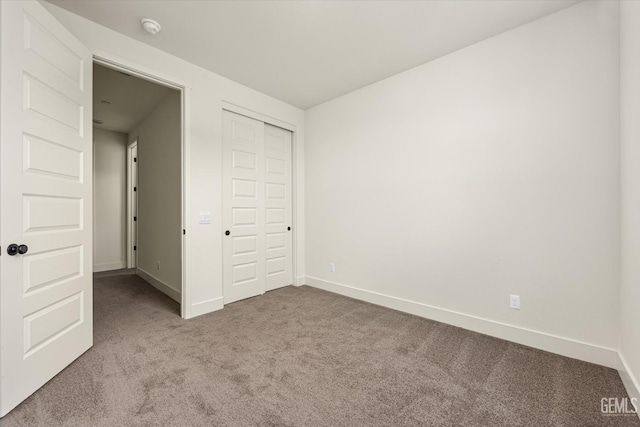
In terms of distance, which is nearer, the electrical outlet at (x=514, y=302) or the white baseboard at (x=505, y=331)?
the white baseboard at (x=505, y=331)

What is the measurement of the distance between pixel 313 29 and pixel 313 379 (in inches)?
112

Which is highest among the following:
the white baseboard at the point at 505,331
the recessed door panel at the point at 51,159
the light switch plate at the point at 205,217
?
the recessed door panel at the point at 51,159

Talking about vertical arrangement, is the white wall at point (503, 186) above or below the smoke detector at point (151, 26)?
below

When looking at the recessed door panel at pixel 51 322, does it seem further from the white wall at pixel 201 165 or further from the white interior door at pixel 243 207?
the white interior door at pixel 243 207

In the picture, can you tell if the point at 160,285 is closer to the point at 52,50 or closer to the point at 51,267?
the point at 51,267

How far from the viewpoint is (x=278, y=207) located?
161 inches

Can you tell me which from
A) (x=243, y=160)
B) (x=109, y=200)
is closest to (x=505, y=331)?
(x=243, y=160)

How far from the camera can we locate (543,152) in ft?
7.34

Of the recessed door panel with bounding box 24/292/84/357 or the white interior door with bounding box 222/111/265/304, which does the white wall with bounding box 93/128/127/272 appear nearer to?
the white interior door with bounding box 222/111/265/304

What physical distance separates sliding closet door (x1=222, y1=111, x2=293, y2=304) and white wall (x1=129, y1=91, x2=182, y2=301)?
0.64 meters

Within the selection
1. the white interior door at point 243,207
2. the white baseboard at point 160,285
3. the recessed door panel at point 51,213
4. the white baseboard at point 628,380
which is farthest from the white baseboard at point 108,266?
the white baseboard at point 628,380

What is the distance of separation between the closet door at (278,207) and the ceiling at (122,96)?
1551 millimetres

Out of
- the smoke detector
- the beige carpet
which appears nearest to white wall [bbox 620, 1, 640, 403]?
the beige carpet

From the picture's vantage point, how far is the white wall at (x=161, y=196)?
11.7 feet
